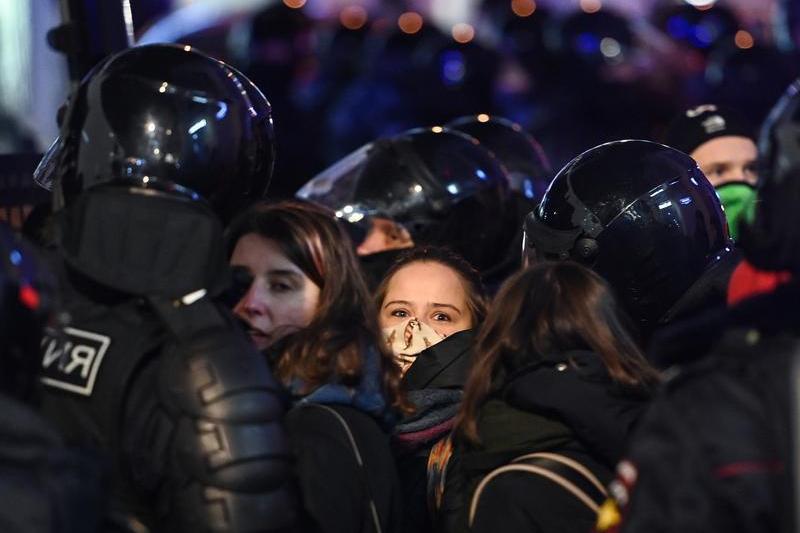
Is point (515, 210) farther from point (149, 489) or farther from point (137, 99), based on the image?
point (149, 489)

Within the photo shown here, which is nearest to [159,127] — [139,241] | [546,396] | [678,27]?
[139,241]

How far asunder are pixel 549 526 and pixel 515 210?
8.29ft

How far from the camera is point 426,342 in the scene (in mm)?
3869

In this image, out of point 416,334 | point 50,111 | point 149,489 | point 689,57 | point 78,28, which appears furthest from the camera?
point 689,57

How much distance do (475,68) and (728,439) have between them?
37.9 feet

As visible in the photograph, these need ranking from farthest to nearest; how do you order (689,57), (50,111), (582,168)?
1. (689,57)
2. (50,111)
3. (582,168)

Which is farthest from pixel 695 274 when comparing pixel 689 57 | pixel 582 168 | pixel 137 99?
pixel 689 57

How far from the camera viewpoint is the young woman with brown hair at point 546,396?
2.95 metres

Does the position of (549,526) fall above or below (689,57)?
above

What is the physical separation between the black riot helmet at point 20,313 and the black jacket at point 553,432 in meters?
0.97

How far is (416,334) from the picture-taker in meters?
3.89

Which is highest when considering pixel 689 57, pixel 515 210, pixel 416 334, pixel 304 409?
pixel 304 409

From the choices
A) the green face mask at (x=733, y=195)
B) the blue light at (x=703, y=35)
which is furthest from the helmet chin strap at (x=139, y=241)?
the blue light at (x=703, y=35)

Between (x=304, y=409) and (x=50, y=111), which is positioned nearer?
(x=304, y=409)
